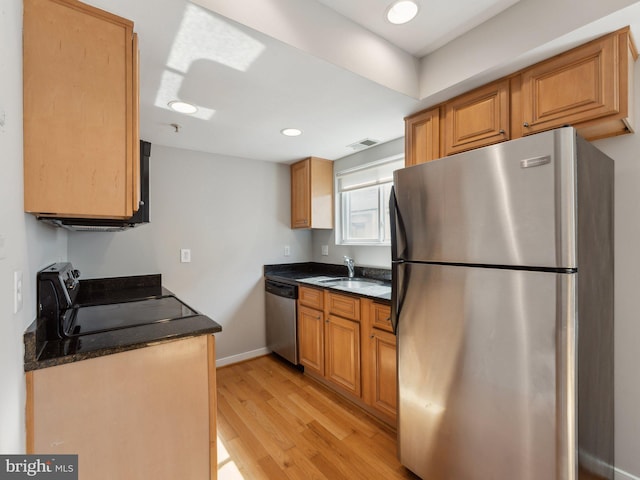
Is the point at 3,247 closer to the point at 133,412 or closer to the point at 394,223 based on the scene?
the point at 133,412

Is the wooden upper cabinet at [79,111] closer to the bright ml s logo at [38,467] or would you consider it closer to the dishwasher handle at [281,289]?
the bright ml s logo at [38,467]

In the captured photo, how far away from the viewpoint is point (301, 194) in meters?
3.40

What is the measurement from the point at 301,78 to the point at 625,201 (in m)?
1.80

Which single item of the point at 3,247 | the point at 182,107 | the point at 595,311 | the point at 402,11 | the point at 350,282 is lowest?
the point at 350,282

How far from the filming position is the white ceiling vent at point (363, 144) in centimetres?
274

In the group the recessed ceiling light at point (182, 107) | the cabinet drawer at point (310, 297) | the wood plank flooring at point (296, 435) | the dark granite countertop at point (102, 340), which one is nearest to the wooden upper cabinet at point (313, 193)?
the cabinet drawer at point (310, 297)

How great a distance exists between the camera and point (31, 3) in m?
1.03

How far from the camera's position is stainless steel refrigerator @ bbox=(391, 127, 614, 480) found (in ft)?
3.60

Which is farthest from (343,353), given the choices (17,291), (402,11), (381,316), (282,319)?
(402,11)

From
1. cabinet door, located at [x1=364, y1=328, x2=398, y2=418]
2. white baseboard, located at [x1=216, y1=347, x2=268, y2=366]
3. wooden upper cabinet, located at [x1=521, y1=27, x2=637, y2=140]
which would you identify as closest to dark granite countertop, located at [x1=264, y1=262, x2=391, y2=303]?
cabinet door, located at [x1=364, y1=328, x2=398, y2=418]

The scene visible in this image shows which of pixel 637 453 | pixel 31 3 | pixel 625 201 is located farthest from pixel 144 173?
pixel 637 453

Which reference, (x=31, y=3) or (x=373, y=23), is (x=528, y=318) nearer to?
(x=373, y=23)

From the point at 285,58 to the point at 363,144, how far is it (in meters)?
1.48

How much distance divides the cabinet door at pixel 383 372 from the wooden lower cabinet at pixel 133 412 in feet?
3.82
